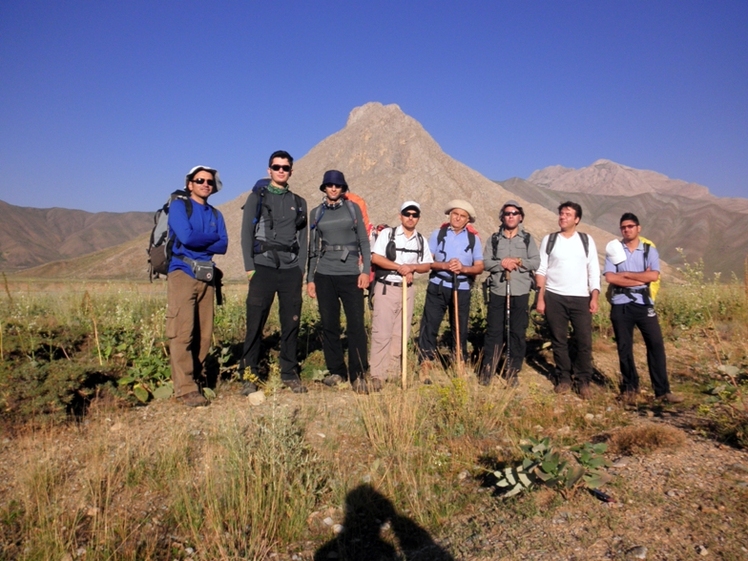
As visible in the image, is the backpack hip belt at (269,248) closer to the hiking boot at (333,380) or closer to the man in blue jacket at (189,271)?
the man in blue jacket at (189,271)

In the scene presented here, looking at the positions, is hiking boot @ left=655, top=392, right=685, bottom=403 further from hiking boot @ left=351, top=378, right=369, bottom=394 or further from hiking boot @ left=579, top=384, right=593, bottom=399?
hiking boot @ left=351, top=378, right=369, bottom=394

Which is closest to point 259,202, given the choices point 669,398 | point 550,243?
point 550,243

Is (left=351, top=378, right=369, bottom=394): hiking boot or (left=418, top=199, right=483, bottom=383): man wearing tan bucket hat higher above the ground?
(left=418, top=199, right=483, bottom=383): man wearing tan bucket hat

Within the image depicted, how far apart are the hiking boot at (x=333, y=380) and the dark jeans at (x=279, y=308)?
35 centimetres

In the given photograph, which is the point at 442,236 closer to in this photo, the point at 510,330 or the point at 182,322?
the point at 510,330

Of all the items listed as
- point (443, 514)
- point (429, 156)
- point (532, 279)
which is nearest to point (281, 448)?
point (443, 514)

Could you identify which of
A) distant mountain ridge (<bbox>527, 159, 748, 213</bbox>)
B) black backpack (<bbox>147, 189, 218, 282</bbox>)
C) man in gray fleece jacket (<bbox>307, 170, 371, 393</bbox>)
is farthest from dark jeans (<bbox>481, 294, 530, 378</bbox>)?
distant mountain ridge (<bbox>527, 159, 748, 213</bbox>)

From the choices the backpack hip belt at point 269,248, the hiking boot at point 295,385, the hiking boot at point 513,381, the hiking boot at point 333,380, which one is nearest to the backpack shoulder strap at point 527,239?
the hiking boot at point 513,381

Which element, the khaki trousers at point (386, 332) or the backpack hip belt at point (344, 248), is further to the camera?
the khaki trousers at point (386, 332)

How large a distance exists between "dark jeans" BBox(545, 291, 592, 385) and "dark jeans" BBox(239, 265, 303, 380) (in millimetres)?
2689

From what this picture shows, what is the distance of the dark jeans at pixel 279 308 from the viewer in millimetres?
4988

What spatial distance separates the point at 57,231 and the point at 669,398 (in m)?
115

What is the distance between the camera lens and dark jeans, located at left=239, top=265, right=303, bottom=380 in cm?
499

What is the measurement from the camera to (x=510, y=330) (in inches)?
227
